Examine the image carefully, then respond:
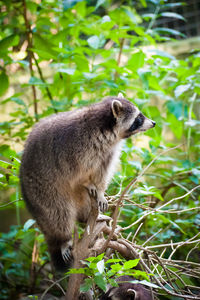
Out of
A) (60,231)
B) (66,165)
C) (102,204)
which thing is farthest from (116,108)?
(60,231)

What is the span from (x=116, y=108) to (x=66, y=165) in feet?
1.96

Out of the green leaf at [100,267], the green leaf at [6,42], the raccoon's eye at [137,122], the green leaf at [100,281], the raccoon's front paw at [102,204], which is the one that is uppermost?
the green leaf at [6,42]

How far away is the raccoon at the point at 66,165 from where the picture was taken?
100 inches

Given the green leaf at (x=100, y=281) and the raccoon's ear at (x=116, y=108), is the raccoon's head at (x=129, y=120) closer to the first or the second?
the raccoon's ear at (x=116, y=108)

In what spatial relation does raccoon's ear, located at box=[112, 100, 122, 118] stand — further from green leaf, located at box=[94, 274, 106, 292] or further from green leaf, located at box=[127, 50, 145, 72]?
green leaf, located at box=[94, 274, 106, 292]

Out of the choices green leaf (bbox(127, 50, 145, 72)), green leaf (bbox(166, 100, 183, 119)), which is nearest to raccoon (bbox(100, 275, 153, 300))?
green leaf (bbox(166, 100, 183, 119))

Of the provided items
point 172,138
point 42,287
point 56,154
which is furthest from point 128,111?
point 172,138

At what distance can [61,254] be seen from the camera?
2611 millimetres

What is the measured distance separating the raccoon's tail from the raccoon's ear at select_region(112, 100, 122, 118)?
108 cm

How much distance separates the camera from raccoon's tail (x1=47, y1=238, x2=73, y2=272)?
258 centimetres

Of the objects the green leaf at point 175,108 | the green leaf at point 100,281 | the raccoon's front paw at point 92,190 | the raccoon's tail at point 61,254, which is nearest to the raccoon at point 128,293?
the raccoon's tail at point 61,254

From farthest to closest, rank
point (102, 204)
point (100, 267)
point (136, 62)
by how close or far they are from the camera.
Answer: point (136, 62) → point (102, 204) → point (100, 267)

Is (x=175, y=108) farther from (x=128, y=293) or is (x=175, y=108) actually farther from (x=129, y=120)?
(x=128, y=293)

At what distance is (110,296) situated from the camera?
245 centimetres
